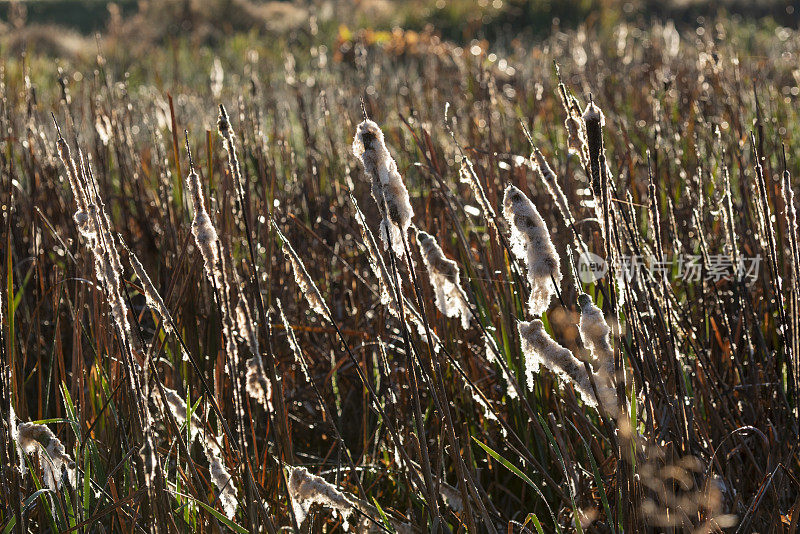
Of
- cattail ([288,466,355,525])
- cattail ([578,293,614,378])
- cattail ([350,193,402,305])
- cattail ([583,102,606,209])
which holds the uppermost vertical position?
cattail ([583,102,606,209])

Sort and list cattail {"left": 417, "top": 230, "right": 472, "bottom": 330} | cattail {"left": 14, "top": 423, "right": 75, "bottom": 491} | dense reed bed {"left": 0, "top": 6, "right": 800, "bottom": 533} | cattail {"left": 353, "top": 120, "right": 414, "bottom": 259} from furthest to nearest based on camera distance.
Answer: cattail {"left": 14, "top": 423, "right": 75, "bottom": 491} → cattail {"left": 417, "top": 230, "right": 472, "bottom": 330} → dense reed bed {"left": 0, "top": 6, "right": 800, "bottom": 533} → cattail {"left": 353, "top": 120, "right": 414, "bottom": 259}

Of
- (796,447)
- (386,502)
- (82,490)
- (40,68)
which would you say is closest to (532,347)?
(796,447)

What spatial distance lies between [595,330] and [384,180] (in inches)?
11.0

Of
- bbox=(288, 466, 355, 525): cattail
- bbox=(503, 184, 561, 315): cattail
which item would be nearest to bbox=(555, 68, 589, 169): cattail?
bbox=(503, 184, 561, 315): cattail

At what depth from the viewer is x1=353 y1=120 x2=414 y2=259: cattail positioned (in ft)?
2.48

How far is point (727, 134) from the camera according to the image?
2.78 metres

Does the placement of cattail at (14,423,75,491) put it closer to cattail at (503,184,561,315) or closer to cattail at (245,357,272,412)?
cattail at (245,357,272,412)

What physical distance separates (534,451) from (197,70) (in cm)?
861

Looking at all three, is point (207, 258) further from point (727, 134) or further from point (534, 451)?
point (727, 134)

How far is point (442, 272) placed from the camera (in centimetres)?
98

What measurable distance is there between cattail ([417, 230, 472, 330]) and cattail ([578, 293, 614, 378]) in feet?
0.64

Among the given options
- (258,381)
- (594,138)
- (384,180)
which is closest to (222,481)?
(258,381)

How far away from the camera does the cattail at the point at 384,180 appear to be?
757 mm

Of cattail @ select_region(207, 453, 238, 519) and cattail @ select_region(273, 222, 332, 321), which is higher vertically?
cattail @ select_region(273, 222, 332, 321)
